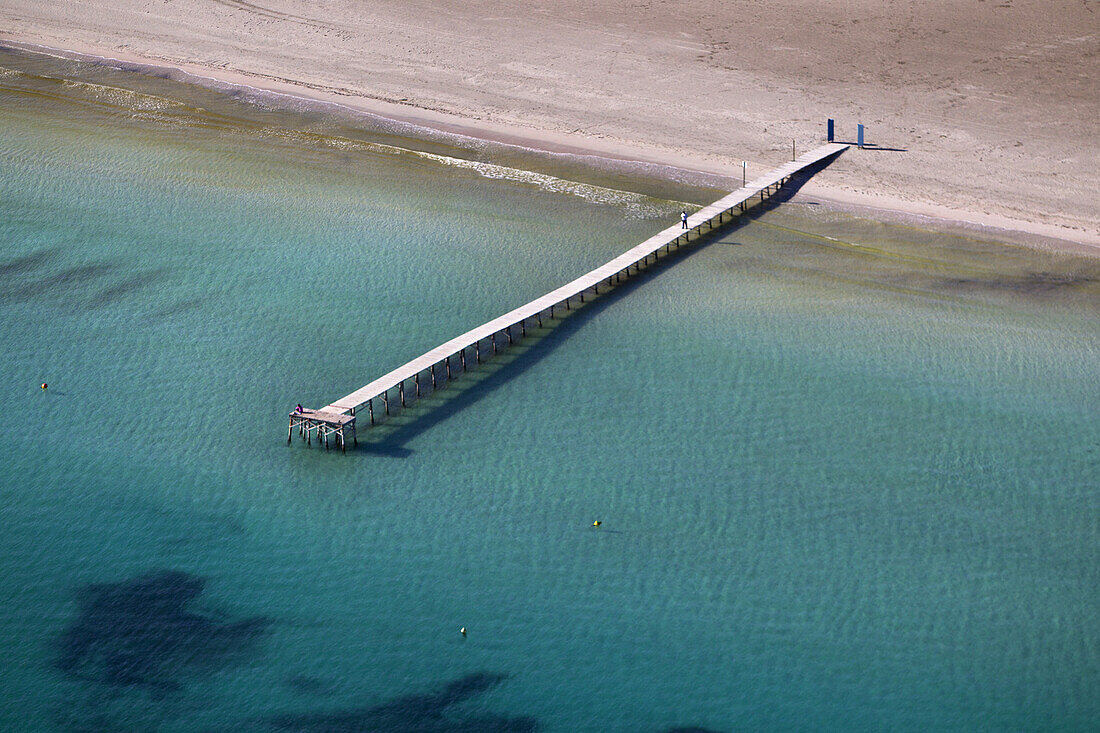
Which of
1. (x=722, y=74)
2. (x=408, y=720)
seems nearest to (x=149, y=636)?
(x=408, y=720)

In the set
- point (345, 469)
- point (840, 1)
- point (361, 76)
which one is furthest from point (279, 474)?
point (840, 1)

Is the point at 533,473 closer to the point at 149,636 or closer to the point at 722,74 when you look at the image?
the point at 149,636

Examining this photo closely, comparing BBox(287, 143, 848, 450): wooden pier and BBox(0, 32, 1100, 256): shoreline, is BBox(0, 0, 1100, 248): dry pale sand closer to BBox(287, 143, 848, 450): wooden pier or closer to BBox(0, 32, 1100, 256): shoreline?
BBox(0, 32, 1100, 256): shoreline

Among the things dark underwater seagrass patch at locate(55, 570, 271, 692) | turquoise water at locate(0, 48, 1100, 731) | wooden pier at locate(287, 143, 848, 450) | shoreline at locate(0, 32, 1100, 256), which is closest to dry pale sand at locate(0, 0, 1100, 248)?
shoreline at locate(0, 32, 1100, 256)

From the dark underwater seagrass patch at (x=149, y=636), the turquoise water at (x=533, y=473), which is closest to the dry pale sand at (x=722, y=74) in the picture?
the turquoise water at (x=533, y=473)

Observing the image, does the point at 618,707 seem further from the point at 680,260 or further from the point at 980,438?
the point at 680,260

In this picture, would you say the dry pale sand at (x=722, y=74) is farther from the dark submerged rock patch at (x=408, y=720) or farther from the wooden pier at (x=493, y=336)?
the dark submerged rock patch at (x=408, y=720)
